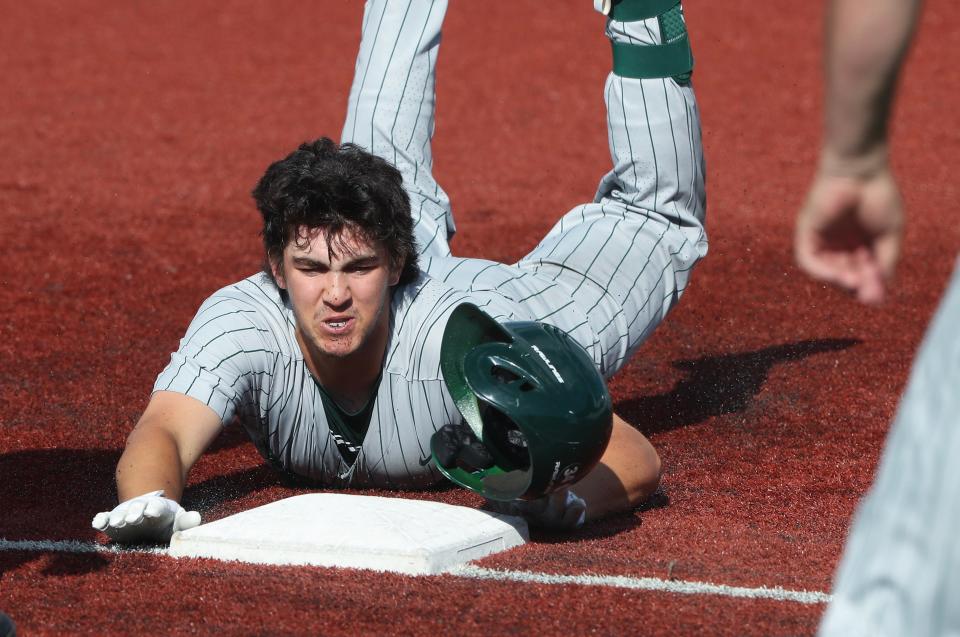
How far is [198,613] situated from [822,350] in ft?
9.36

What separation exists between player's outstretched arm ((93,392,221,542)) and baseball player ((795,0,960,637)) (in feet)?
5.54

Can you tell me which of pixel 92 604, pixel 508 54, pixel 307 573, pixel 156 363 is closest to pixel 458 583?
pixel 307 573

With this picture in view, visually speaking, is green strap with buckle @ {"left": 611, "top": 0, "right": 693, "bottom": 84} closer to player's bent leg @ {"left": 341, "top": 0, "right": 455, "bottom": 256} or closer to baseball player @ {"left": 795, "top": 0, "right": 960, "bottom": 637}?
player's bent leg @ {"left": 341, "top": 0, "right": 455, "bottom": 256}

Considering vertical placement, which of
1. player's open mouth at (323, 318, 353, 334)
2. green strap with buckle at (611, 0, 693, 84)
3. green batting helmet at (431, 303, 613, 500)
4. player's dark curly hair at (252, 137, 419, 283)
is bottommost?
green batting helmet at (431, 303, 613, 500)

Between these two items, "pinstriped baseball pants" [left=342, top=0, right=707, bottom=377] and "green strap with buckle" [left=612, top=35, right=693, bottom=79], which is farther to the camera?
"green strap with buckle" [left=612, top=35, right=693, bottom=79]

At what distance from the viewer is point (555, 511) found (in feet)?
9.97

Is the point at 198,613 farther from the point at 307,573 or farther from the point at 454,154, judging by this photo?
the point at 454,154

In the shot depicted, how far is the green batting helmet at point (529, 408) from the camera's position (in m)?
2.82

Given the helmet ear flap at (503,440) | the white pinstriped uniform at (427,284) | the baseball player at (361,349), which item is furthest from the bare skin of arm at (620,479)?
the white pinstriped uniform at (427,284)

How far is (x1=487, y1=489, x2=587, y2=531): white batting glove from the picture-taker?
9.93 feet

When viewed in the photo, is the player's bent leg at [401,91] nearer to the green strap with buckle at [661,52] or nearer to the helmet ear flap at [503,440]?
the green strap with buckle at [661,52]

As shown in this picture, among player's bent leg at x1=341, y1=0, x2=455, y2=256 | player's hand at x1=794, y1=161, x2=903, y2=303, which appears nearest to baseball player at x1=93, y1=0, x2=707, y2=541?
player's bent leg at x1=341, y1=0, x2=455, y2=256

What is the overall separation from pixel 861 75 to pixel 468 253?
4.62 m

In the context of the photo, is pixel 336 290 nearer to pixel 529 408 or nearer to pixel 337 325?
pixel 337 325
